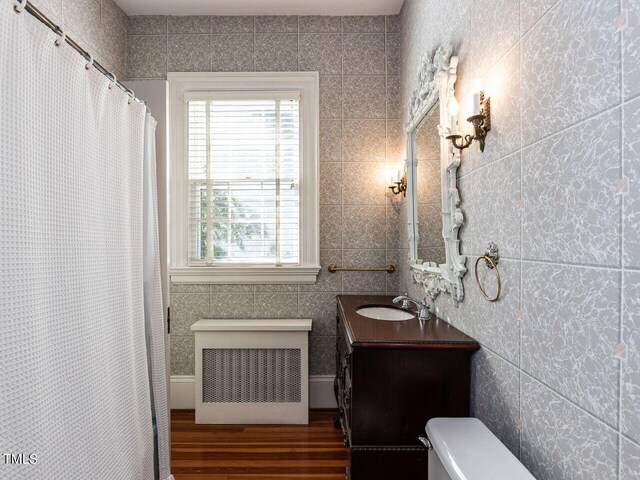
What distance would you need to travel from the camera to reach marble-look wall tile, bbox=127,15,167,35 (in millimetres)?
2787

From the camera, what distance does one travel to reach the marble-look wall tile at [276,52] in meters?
2.78

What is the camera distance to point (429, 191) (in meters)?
1.94

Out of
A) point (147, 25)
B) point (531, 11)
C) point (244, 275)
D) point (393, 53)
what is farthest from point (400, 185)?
point (147, 25)

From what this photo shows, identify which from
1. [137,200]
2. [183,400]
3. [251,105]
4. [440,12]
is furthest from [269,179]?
[183,400]

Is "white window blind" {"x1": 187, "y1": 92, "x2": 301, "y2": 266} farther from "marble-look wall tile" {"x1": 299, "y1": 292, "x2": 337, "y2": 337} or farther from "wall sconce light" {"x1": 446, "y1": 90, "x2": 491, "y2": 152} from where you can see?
"wall sconce light" {"x1": 446, "y1": 90, "x2": 491, "y2": 152}

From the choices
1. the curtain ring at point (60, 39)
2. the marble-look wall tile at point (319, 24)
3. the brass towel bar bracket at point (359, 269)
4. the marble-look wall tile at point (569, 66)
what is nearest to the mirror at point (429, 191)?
the brass towel bar bracket at point (359, 269)

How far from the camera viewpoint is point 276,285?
2795 millimetres

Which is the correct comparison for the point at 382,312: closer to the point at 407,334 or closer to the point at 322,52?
the point at 407,334

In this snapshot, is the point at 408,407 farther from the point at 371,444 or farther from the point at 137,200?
the point at 137,200

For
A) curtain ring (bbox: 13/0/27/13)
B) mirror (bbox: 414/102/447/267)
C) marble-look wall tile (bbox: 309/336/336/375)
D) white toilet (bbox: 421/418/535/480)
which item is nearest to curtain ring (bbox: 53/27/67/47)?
curtain ring (bbox: 13/0/27/13)

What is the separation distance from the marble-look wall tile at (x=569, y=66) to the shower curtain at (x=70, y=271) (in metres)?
1.35

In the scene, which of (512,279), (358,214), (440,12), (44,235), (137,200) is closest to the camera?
(44,235)

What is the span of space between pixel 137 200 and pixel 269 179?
1.32 metres

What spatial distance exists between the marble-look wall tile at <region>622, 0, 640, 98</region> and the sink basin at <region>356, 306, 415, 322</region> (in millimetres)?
1598
